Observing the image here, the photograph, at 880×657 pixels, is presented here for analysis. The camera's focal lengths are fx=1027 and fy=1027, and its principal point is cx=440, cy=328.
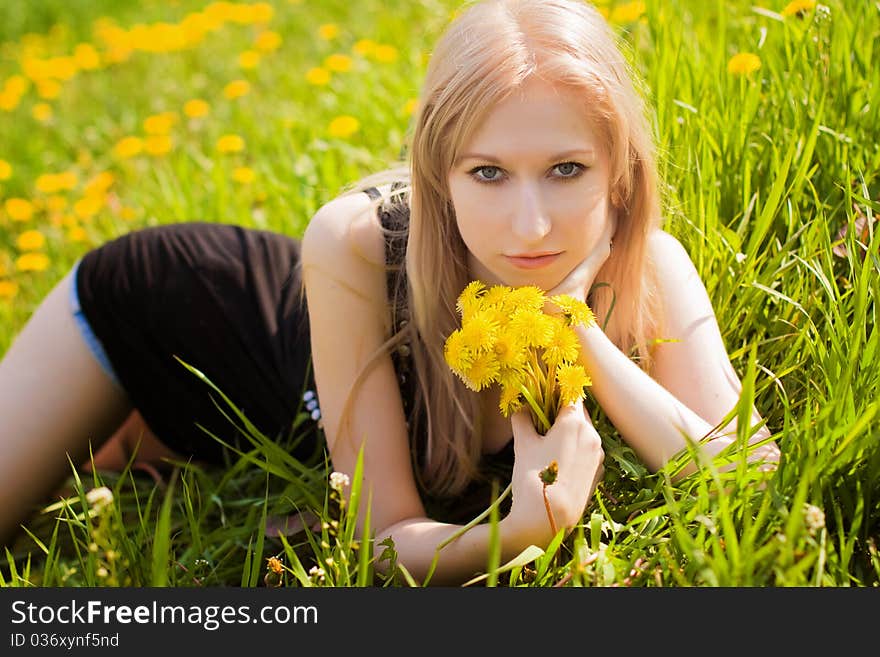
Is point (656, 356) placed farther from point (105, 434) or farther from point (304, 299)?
point (105, 434)

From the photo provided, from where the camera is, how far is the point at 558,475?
4.64 feet

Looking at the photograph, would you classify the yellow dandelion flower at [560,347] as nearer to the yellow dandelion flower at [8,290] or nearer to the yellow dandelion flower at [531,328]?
the yellow dandelion flower at [531,328]

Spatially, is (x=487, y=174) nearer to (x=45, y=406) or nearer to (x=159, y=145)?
(x=45, y=406)

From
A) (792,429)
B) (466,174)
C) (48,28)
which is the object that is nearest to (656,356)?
(792,429)

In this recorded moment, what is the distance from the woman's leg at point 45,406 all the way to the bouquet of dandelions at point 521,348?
1.04 metres

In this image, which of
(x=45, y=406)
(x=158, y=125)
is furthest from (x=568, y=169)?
(x=158, y=125)

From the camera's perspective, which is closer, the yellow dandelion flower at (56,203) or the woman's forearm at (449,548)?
the woman's forearm at (449,548)

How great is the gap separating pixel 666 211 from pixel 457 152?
2.04 feet

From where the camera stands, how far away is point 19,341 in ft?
6.97

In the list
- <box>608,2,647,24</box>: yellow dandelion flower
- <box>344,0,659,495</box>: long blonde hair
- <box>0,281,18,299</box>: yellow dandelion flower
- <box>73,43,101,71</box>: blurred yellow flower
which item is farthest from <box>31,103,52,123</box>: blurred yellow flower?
<box>344,0,659,495</box>: long blonde hair

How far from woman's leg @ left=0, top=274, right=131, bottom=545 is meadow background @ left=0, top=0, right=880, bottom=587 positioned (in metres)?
0.09

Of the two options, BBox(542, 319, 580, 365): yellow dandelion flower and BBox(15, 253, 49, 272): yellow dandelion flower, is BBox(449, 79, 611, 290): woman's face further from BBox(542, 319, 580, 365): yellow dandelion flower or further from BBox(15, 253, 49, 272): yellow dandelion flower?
BBox(15, 253, 49, 272): yellow dandelion flower

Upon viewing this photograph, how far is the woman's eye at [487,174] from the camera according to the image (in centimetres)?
146

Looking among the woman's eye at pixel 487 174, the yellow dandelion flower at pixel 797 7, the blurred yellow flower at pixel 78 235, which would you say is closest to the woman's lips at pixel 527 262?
the woman's eye at pixel 487 174
